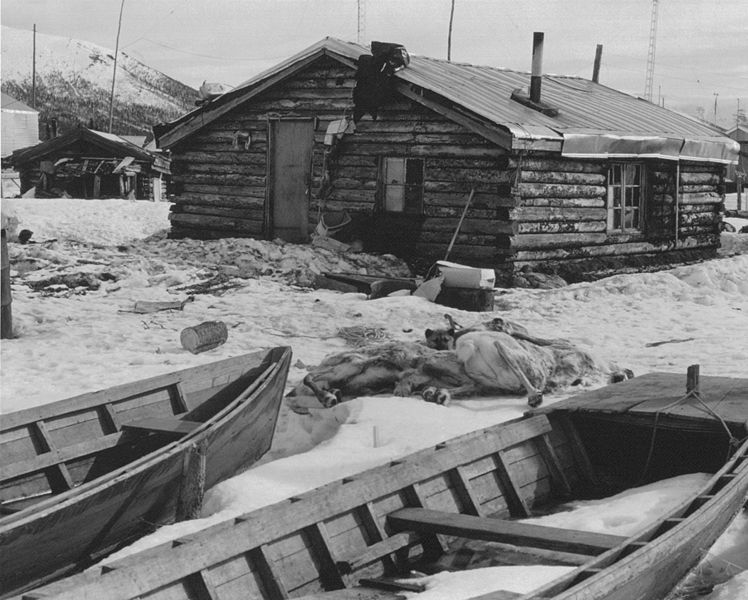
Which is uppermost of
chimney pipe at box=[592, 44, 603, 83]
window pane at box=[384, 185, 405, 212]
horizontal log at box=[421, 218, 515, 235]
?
chimney pipe at box=[592, 44, 603, 83]

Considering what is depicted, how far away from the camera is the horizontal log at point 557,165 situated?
653 inches

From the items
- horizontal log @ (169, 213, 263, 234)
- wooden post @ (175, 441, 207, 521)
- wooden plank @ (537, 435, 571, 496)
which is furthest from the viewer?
horizontal log @ (169, 213, 263, 234)

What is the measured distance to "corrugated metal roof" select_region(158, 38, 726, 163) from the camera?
1694cm

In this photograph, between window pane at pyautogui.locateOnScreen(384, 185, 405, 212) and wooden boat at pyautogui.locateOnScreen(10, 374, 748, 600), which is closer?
wooden boat at pyautogui.locateOnScreen(10, 374, 748, 600)

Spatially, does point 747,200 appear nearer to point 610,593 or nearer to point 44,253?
point 44,253

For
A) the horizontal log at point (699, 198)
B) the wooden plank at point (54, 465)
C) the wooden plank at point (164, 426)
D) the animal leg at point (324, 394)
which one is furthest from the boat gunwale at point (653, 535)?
the horizontal log at point (699, 198)

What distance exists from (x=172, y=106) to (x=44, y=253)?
126351 millimetres

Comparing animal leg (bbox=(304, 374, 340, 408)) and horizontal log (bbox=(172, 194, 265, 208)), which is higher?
horizontal log (bbox=(172, 194, 265, 208))

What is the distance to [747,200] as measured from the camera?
47.3 meters

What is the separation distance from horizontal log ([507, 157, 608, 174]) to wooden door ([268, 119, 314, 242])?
14.0 ft

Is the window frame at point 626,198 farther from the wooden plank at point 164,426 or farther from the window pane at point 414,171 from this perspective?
the wooden plank at point 164,426

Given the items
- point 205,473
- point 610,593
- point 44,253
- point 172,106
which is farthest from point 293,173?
point 172,106

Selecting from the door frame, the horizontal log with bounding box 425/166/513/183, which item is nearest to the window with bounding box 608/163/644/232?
the horizontal log with bounding box 425/166/513/183

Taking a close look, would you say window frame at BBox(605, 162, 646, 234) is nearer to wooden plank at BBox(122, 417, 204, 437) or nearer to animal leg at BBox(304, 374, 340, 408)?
animal leg at BBox(304, 374, 340, 408)
